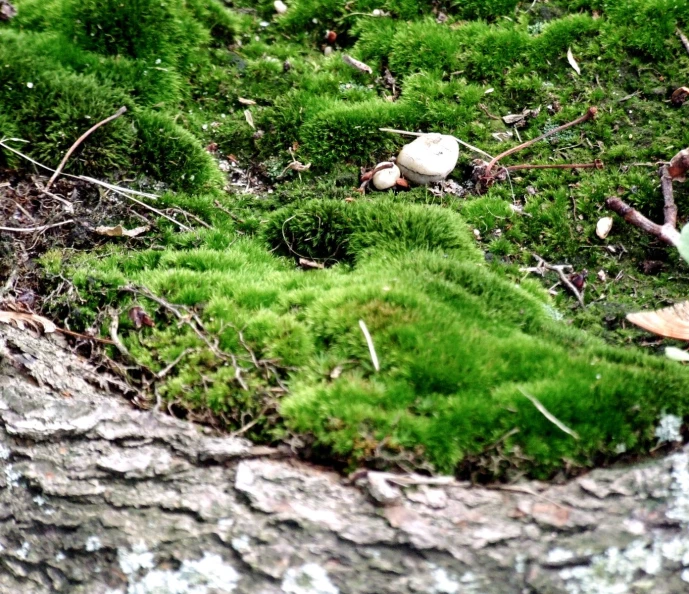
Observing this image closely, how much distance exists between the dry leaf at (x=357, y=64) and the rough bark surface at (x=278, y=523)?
349 centimetres

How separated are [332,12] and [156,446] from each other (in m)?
4.27

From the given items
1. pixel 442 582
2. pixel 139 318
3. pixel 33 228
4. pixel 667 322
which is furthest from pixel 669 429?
pixel 33 228

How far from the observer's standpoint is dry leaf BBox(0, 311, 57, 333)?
9.93 ft

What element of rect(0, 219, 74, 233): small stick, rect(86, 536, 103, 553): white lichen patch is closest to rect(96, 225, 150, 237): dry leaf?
rect(0, 219, 74, 233): small stick

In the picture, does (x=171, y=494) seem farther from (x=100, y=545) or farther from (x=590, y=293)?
(x=590, y=293)

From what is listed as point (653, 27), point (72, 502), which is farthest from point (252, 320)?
point (653, 27)

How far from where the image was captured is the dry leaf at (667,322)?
3.20 meters

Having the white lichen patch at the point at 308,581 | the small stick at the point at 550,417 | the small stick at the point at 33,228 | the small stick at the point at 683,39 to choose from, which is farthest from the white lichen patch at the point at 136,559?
the small stick at the point at 683,39

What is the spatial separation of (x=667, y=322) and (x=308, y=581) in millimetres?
2159

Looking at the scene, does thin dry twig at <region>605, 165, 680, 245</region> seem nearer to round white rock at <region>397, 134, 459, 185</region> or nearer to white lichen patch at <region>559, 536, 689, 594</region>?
round white rock at <region>397, 134, 459, 185</region>

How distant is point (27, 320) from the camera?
10.1 ft

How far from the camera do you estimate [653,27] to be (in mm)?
4988

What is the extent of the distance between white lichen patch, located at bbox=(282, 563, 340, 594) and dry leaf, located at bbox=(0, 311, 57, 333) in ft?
5.40

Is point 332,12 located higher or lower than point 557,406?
higher
